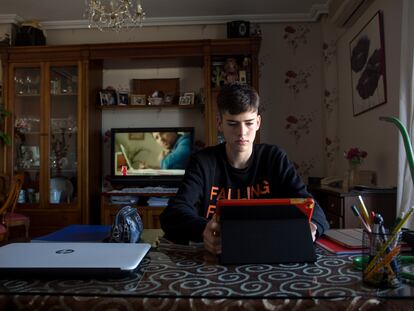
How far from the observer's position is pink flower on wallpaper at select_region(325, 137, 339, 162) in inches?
141

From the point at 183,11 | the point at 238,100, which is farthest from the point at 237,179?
the point at 183,11

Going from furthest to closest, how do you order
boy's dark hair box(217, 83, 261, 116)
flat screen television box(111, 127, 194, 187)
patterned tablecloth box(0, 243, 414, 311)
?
flat screen television box(111, 127, 194, 187), boy's dark hair box(217, 83, 261, 116), patterned tablecloth box(0, 243, 414, 311)

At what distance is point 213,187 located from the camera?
1.34m

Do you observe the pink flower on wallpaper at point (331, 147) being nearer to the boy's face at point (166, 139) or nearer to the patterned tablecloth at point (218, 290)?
the boy's face at point (166, 139)

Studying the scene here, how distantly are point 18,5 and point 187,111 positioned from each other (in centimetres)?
187

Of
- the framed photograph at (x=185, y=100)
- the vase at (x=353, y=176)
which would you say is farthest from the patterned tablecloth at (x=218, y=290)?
the framed photograph at (x=185, y=100)

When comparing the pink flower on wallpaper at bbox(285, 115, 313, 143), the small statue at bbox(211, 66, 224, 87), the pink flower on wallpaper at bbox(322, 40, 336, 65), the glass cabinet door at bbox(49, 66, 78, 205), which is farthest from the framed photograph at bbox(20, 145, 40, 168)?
the pink flower on wallpaper at bbox(322, 40, 336, 65)

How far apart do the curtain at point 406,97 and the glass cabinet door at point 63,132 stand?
2.86m

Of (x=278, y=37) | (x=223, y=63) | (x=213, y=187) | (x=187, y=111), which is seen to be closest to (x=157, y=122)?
(x=187, y=111)

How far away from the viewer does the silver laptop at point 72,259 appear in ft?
2.23

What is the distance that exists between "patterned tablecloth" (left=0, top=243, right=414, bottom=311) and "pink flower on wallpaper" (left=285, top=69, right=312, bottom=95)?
324 centimetres

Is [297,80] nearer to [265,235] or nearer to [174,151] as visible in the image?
[174,151]

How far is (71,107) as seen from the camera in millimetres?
3719

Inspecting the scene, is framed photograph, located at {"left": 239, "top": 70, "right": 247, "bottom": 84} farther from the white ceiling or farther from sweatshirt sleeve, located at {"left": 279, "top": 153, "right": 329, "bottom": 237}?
sweatshirt sleeve, located at {"left": 279, "top": 153, "right": 329, "bottom": 237}
